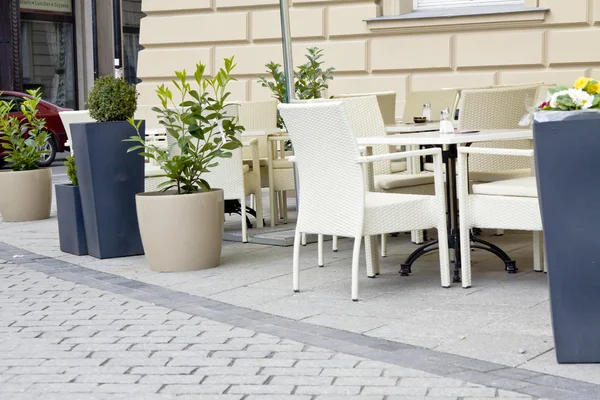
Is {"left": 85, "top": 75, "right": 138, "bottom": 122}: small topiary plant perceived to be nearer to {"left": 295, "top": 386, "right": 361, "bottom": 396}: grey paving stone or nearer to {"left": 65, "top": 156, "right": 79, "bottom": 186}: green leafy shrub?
{"left": 65, "top": 156, "right": 79, "bottom": 186}: green leafy shrub

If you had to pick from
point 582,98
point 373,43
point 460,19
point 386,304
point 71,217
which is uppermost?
point 460,19

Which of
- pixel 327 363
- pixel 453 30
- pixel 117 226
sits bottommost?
pixel 327 363

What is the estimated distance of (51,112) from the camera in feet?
62.1

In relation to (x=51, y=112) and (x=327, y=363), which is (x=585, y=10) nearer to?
(x=327, y=363)

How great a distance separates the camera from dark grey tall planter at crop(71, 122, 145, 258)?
7031 mm

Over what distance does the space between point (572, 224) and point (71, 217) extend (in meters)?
4.33

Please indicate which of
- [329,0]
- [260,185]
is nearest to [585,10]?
[329,0]

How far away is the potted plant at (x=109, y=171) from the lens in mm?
7035

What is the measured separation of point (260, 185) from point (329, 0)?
3136mm

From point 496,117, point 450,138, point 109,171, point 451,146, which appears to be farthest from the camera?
point 109,171

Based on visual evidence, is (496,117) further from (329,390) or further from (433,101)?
(329,390)

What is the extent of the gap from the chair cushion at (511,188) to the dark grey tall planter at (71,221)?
2.96m

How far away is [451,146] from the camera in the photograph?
20.5 feet

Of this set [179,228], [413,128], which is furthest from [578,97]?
[179,228]
